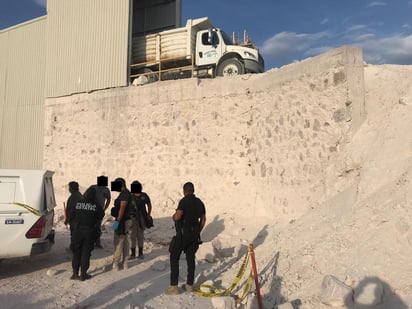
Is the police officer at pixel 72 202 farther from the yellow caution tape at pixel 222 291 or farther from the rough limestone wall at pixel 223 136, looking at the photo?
the rough limestone wall at pixel 223 136

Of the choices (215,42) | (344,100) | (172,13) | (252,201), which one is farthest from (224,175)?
(172,13)

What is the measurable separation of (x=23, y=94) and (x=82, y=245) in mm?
13316

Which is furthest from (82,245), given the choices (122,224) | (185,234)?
(185,234)

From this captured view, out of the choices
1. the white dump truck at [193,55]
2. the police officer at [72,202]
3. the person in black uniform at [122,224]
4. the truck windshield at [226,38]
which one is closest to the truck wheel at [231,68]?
the white dump truck at [193,55]

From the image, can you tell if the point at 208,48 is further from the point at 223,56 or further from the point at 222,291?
the point at 222,291

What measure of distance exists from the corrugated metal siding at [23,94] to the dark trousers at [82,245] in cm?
1106

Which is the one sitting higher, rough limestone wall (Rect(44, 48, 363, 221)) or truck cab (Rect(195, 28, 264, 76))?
truck cab (Rect(195, 28, 264, 76))

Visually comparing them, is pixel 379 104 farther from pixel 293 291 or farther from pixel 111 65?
pixel 111 65

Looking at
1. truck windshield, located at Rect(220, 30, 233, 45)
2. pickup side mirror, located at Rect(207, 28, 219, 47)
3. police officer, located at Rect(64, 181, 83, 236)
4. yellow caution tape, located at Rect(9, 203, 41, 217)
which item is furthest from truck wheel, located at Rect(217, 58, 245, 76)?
yellow caution tape, located at Rect(9, 203, 41, 217)

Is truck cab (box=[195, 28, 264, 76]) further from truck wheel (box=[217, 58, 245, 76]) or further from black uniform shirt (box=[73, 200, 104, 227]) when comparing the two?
black uniform shirt (box=[73, 200, 104, 227])

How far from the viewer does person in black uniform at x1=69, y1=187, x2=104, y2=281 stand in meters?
6.23

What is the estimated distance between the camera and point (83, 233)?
20.4 ft

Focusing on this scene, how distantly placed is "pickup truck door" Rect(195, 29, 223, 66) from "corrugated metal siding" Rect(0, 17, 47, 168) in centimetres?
692

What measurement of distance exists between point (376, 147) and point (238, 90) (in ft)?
15.3
